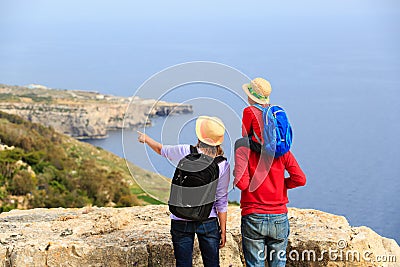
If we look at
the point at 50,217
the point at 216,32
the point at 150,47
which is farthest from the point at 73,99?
the point at 216,32

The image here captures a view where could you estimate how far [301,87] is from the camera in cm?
8519

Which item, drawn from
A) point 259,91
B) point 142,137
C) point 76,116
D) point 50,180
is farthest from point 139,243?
point 76,116

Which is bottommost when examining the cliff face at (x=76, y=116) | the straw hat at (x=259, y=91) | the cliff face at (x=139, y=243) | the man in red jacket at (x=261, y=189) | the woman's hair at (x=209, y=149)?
the cliff face at (x=139, y=243)

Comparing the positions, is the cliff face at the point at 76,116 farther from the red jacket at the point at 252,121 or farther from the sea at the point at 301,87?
the red jacket at the point at 252,121

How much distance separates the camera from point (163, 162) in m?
4.50

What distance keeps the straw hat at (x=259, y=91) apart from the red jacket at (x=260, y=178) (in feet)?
0.27

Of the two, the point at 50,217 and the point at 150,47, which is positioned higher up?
the point at 150,47

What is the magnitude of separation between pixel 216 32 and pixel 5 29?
2811 inches

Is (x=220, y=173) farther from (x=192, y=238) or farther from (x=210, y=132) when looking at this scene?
(x=192, y=238)

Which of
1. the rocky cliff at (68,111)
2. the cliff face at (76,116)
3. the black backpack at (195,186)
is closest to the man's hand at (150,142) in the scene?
the black backpack at (195,186)

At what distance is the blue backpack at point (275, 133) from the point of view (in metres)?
4.12

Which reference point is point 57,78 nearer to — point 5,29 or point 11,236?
point 5,29

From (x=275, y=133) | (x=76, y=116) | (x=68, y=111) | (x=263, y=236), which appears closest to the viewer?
(x=275, y=133)

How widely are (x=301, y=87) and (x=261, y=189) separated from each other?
8270cm
